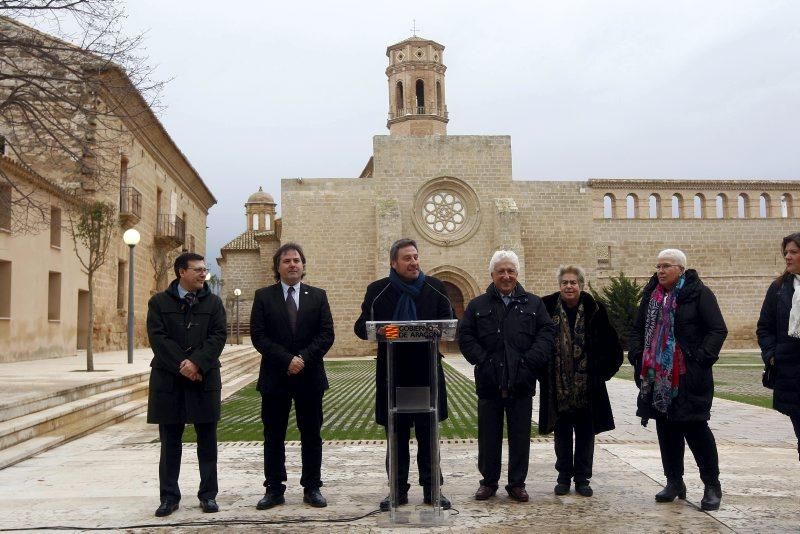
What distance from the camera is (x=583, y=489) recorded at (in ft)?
16.5

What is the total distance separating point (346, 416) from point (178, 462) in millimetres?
5233

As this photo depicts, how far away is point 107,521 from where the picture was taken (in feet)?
14.4

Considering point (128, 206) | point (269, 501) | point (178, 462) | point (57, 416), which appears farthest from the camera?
point (128, 206)

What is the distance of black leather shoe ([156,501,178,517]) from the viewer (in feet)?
14.9

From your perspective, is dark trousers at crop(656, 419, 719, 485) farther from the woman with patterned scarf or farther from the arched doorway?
the arched doorway

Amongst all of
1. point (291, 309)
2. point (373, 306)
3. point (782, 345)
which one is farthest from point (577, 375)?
point (291, 309)

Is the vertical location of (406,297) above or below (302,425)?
above

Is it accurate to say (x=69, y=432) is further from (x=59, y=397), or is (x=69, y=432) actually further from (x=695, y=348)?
(x=695, y=348)

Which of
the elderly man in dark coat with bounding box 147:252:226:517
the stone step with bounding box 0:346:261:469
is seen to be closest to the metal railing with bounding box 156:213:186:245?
the stone step with bounding box 0:346:261:469

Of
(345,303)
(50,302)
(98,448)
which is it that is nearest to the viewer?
(98,448)

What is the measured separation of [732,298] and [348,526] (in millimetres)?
31746

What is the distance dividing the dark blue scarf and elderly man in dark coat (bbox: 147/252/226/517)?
3.82 feet

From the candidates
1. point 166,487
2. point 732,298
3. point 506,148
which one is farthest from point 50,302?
point 732,298

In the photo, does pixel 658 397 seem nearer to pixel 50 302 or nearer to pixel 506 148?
pixel 50 302
